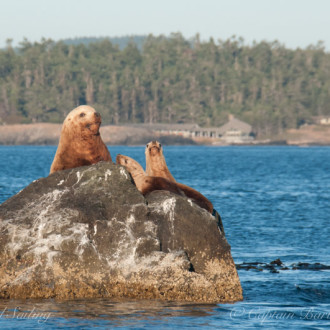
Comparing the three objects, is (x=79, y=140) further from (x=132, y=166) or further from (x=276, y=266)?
(x=276, y=266)

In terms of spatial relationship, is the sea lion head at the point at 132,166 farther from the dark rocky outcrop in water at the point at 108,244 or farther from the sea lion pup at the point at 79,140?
the dark rocky outcrop in water at the point at 108,244

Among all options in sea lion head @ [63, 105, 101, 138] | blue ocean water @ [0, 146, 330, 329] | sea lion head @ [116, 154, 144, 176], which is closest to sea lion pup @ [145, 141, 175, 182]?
sea lion head @ [116, 154, 144, 176]

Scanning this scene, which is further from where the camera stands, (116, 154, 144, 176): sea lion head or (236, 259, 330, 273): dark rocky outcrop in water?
(236, 259, 330, 273): dark rocky outcrop in water

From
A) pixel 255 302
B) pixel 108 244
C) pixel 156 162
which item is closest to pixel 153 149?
pixel 156 162

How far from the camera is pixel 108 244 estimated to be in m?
14.0

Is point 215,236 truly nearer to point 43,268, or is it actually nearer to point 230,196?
point 43,268

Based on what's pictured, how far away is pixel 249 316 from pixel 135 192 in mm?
3217

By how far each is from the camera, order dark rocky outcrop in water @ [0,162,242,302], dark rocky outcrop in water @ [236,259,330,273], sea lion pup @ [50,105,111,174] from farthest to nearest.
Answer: dark rocky outcrop in water @ [236,259,330,273]
sea lion pup @ [50,105,111,174]
dark rocky outcrop in water @ [0,162,242,302]

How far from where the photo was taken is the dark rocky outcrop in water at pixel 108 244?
45.4ft

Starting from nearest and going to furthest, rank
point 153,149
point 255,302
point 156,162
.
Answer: point 255,302
point 153,149
point 156,162

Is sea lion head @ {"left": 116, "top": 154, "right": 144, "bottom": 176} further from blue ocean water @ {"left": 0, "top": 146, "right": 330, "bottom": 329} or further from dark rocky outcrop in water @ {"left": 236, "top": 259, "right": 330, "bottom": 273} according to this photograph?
dark rocky outcrop in water @ {"left": 236, "top": 259, "right": 330, "bottom": 273}

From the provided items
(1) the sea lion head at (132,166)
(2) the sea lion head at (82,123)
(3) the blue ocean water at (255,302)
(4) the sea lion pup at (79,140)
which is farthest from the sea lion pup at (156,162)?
(3) the blue ocean water at (255,302)

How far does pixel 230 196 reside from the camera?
46.0 metres

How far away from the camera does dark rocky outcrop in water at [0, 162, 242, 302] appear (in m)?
13.8
